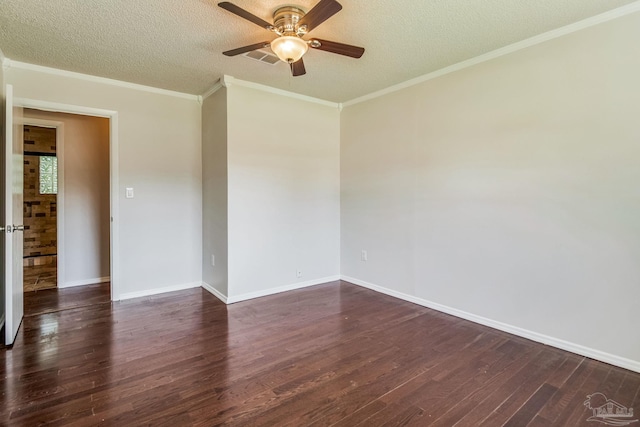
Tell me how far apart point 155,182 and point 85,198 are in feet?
4.24

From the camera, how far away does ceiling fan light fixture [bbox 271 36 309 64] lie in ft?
7.12

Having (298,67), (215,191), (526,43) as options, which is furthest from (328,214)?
(526,43)

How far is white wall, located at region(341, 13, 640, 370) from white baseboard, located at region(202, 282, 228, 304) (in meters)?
1.90

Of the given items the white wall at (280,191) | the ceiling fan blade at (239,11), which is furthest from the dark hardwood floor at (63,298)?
the ceiling fan blade at (239,11)

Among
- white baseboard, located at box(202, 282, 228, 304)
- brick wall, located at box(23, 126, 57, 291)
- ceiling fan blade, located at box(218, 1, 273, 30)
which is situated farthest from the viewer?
brick wall, located at box(23, 126, 57, 291)

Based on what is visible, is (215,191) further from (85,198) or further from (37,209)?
(37,209)

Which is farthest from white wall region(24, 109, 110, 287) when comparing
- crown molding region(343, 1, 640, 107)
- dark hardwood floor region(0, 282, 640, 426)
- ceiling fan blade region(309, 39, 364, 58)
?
crown molding region(343, 1, 640, 107)

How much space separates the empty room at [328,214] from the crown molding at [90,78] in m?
0.02

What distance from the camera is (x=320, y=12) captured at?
6.10 ft

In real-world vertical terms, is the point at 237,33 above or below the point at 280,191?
above

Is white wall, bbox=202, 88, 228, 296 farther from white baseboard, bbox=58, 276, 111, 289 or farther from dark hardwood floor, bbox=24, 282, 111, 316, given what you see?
white baseboard, bbox=58, 276, 111, 289

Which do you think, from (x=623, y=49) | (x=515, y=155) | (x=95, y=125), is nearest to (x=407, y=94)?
(x=515, y=155)

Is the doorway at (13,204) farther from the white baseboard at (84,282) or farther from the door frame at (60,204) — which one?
the white baseboard at (84,282)

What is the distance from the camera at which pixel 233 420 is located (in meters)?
1.73
